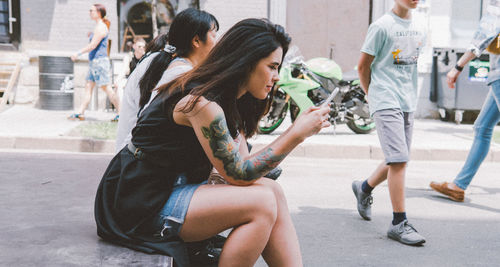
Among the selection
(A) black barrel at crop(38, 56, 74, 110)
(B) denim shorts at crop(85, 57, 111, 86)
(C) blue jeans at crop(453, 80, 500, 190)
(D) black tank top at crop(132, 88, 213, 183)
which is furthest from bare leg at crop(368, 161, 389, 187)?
(A) black barrel at crop(38, 56, 74, 110)

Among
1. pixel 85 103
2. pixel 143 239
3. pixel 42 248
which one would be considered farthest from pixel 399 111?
pixel 85 103

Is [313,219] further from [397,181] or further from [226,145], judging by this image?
[226,145]

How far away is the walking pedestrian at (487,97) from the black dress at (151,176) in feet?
9.33

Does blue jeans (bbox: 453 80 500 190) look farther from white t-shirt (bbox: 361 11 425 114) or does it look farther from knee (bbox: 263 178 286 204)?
knee (bbox: 263 178 286 204)

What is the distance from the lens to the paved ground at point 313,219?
269cm

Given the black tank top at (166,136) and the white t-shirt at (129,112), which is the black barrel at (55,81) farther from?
the black tank top at (166,136)

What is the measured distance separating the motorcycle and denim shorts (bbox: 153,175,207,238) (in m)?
6.23

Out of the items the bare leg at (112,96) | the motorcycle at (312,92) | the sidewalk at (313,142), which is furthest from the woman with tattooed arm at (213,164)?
the bare leg at (112,96)

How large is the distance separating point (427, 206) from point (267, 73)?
296cm

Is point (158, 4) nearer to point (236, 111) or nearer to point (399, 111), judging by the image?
point (399, 111)

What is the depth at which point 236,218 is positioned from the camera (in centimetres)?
252

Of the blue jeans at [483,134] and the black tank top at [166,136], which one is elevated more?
the black tank top at [166,136]

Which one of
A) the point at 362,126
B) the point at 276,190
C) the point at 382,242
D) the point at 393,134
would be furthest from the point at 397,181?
the point at 362,126

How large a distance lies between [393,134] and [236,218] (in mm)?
1788
